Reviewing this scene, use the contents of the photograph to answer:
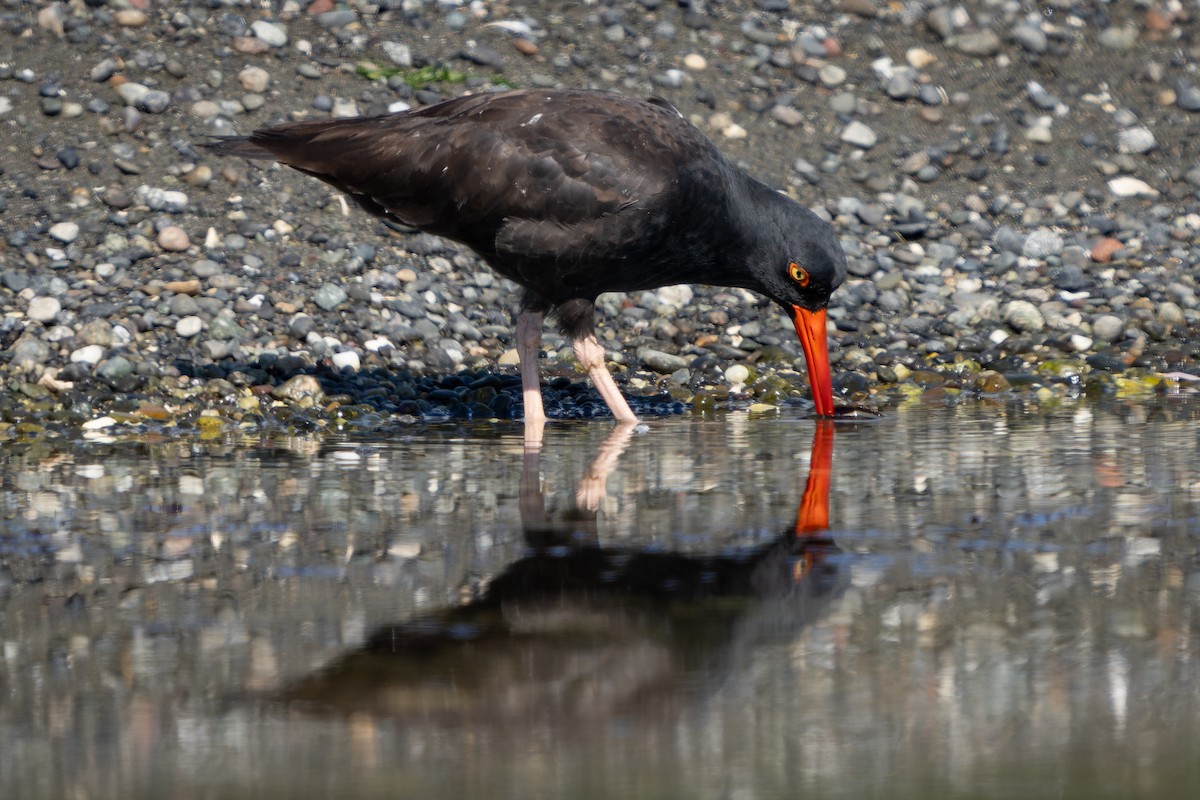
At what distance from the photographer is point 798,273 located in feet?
21.6

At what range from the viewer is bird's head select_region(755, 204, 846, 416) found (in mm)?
6535

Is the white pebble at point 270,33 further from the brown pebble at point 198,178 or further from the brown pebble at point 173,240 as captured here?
the brown pebble at point 173,240

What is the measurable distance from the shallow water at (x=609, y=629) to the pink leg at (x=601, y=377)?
1.44 meters

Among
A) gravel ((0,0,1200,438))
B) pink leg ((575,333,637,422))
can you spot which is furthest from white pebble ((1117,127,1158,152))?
pink leg ((575,333,637,422))

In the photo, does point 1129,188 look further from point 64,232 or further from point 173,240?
point 64,232

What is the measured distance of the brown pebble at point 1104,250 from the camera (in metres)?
9.20

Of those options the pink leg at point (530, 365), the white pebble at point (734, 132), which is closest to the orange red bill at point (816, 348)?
the pink leg at point (530, 365)

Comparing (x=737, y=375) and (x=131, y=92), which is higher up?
(x=131, y=92)

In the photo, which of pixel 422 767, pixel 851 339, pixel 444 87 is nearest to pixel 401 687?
pixel 422 767

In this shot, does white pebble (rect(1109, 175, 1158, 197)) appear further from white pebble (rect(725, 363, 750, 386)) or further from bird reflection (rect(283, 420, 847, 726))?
bird reflection (rect(283, 420, 847, 726))

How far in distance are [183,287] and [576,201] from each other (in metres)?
2.59

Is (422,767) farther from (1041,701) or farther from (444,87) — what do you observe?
(444,87)

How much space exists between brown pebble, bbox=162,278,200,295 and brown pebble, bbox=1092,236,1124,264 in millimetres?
5322

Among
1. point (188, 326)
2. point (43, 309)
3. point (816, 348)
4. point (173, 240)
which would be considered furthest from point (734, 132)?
point (43, 309)
